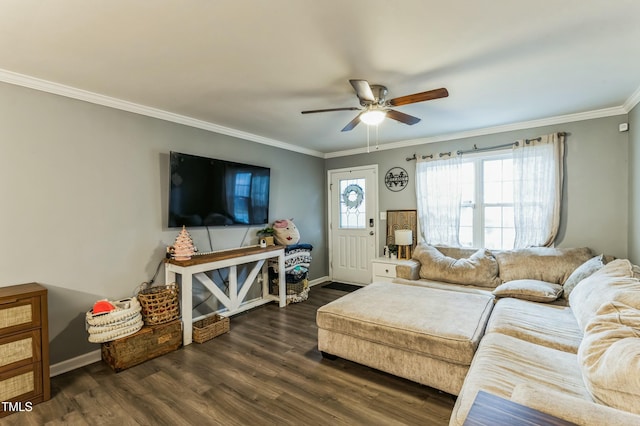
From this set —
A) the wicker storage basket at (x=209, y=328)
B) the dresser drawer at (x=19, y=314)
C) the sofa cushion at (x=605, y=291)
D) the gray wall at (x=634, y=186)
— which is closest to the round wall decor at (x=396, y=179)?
the gray wall at (x=634, y=186)

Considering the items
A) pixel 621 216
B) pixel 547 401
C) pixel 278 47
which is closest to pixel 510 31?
pixel 278 47

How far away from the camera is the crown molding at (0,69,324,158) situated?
2354 mm

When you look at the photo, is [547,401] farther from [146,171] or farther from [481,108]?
[146,171]

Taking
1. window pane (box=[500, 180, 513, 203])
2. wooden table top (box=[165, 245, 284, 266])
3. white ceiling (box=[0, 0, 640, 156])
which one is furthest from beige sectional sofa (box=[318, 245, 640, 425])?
white ceiling (box=[0, 0, 640, 156])

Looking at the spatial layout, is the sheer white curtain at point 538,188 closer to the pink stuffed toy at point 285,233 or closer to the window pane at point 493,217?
the window pane at point 493,217

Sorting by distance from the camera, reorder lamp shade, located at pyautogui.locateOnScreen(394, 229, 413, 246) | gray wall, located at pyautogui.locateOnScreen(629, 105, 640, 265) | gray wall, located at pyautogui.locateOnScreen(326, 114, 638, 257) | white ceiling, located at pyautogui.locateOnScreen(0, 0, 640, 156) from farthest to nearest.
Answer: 1. lamp shade, located at pyautogui.locateOnScreen(394, 229, 413, 246)
2. gray wall, located at pyautogui.locateOnScreen(326, 114, 638, 257)
3. gray wall, located at pyautogui.locateOnScreen(629, 105, 640, 265)
4. white ceiling, located at pyautogui.locateOnScreen(0, 0, 640, 156)

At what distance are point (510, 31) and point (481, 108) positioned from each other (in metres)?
1.51

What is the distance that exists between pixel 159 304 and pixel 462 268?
3398 mm

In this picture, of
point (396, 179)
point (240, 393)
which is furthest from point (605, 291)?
point (396, 179)

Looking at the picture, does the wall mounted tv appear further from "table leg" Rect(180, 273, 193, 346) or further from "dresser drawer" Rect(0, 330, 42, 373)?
"dresser drawer" Rect(0, 330, 42, 373)

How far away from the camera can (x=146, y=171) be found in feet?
10.3

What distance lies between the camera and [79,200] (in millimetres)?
2680

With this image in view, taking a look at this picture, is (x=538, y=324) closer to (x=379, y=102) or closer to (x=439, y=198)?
(x=379, y=102)

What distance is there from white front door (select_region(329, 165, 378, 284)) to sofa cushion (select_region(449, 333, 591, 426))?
3272 millimetres
